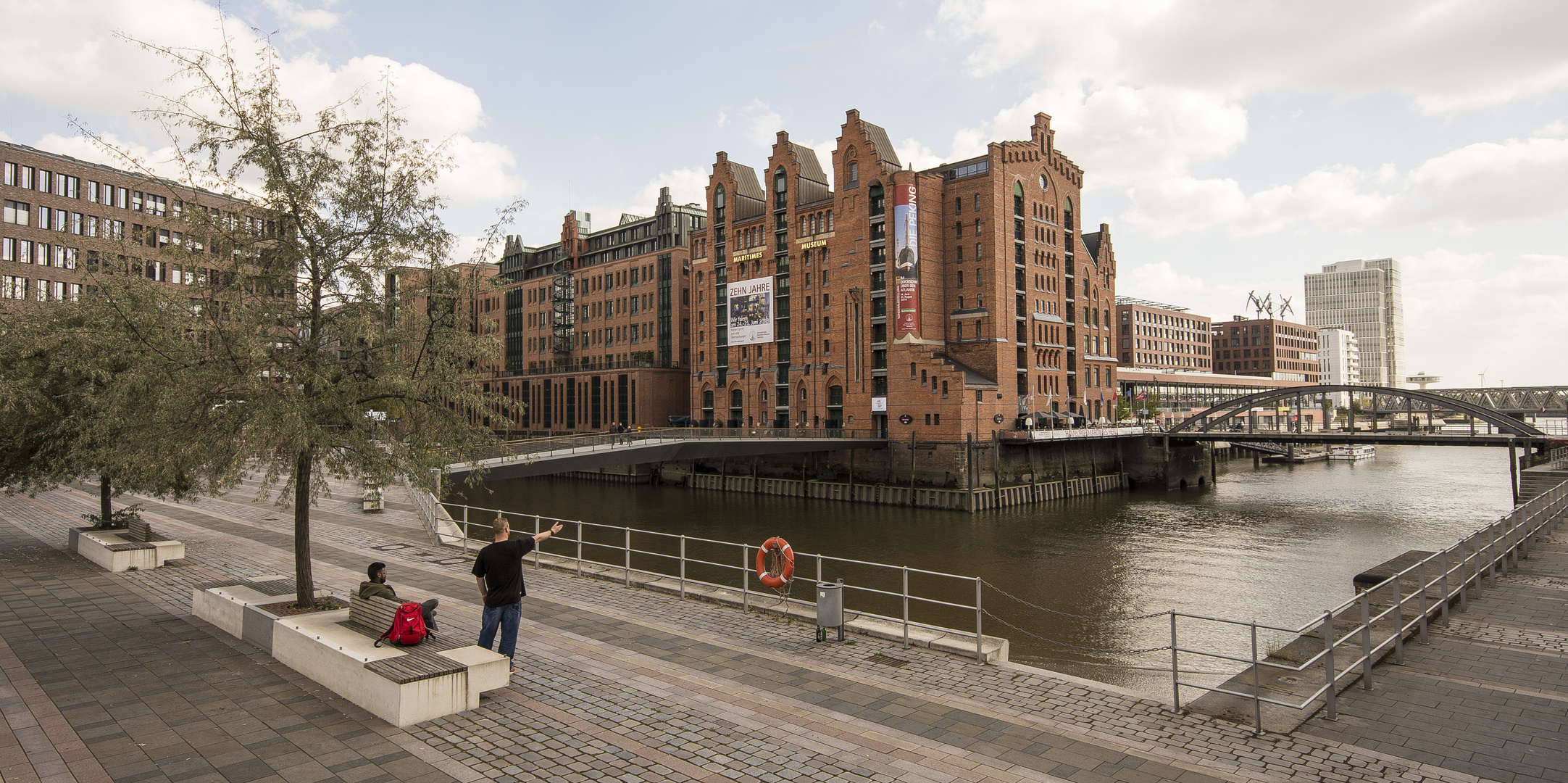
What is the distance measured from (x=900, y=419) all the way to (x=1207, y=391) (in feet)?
329

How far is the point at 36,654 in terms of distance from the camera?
36.8 ft

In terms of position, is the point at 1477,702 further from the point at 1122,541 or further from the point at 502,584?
the point at 1122,541

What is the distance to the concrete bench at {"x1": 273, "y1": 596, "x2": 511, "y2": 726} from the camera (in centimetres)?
904

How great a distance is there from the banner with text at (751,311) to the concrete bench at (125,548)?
2099 inches

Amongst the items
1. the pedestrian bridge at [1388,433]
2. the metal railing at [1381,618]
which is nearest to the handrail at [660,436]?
the metal railing at [1381,618]

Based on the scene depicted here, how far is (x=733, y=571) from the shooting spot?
2962 centimetres

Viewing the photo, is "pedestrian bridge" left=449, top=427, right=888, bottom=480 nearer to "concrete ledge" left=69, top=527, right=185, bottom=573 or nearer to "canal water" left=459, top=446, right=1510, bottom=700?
"canal water" left=459, top=446, right=1510, bottom=700

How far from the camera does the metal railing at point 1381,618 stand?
9.34 m

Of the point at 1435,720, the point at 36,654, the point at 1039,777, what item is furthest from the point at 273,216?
the point at 1435,720

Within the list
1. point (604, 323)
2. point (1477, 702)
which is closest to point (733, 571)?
point (1477, 702)

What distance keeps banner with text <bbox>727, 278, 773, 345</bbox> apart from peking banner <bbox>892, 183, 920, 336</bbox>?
45.0ft

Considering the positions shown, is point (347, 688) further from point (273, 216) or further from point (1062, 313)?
point (1062, 313)

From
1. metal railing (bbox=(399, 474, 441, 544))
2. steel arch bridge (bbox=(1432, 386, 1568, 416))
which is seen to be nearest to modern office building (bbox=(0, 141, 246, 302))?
metal railing (bbox=(399, 474, 441, 544))

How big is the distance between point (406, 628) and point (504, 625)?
112 cm
